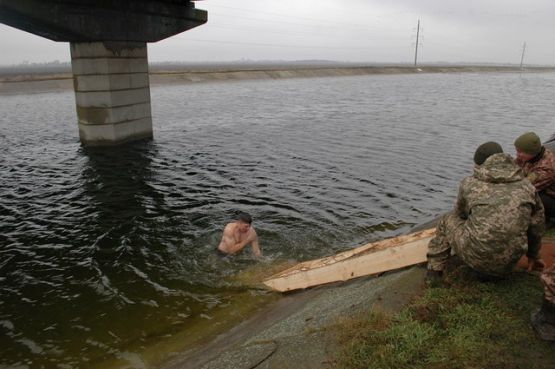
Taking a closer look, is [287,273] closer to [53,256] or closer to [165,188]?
[53,256]

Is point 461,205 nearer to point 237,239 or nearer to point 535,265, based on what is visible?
point 535,265

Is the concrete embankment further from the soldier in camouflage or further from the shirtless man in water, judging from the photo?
the soldier in camouflage

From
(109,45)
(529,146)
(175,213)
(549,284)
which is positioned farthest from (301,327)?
(109,45)

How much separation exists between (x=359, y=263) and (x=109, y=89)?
17222 mm

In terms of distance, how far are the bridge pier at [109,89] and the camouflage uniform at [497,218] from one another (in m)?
19.0

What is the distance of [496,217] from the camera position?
504 cm

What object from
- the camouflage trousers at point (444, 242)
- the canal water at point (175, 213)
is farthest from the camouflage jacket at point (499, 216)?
the canal water at point (175, 213)

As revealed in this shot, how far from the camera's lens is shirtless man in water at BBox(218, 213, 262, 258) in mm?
9336

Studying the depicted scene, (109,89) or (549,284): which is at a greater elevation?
(109,89)

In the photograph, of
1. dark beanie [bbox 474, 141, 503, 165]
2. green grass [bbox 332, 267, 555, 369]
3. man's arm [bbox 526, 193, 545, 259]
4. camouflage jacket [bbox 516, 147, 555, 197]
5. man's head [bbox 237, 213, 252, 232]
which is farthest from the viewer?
man's head [bbox 237, 213, 252, 232]

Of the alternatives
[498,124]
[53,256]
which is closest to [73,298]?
[53,256]

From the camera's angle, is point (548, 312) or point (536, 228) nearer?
point (548, 312)

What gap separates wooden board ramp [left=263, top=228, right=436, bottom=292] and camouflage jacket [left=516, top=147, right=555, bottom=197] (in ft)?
6.08

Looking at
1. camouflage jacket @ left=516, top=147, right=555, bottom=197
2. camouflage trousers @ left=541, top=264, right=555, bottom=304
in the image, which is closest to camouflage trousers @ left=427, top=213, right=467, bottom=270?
camouflage trousers @ left=541, top=264, right=555, bottom=304
